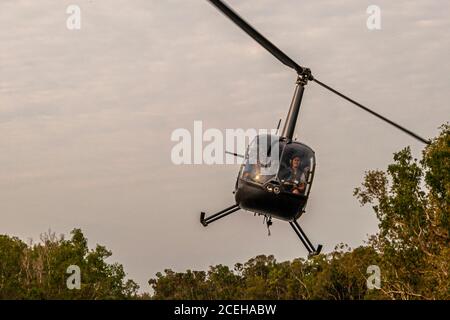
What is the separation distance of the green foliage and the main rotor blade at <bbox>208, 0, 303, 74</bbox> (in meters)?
96.7

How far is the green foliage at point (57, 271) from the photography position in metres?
127

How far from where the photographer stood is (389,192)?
7456 centimetres

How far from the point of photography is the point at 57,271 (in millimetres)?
131250

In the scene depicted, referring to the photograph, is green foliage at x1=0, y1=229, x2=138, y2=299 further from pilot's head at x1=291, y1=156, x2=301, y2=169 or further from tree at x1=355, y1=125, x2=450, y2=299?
pilot's head at x1=291, y1=156, x2=301, y2=169

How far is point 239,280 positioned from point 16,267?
119 ft

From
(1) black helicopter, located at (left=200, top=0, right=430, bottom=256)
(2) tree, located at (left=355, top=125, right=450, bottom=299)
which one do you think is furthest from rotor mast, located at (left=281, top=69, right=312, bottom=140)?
(2) tree, located at (left=355, top=125, right=450, bottom=299)

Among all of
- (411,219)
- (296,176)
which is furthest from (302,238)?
(411,219)

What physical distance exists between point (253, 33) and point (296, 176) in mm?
4346

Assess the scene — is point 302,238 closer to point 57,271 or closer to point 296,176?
point 296,176

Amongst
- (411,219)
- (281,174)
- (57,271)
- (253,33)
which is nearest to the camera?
(253,33)

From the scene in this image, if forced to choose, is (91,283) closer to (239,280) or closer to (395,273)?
(239,280)

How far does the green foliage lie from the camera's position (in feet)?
417
